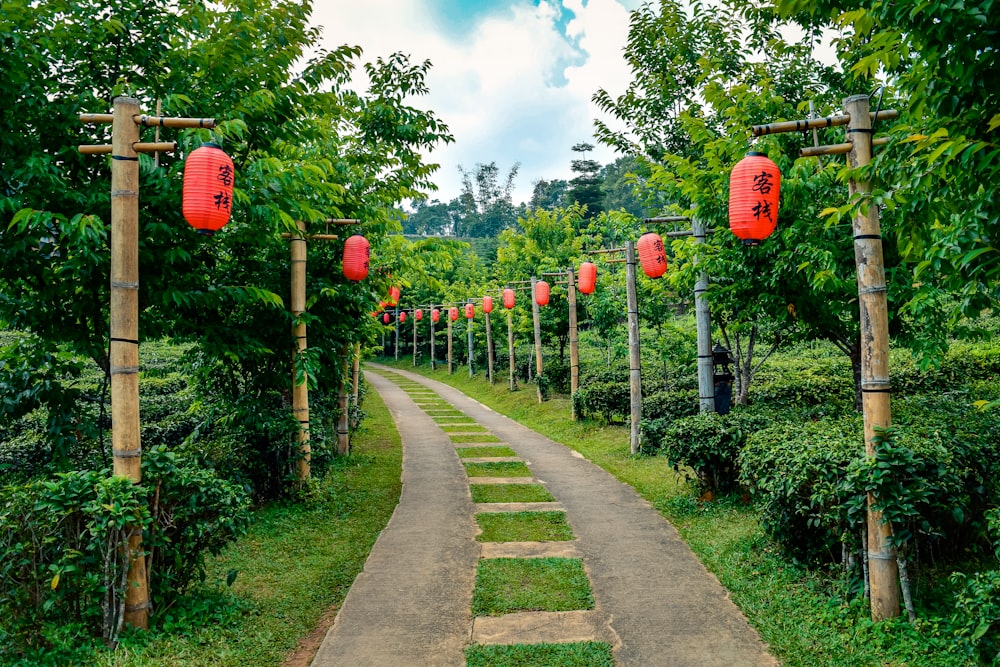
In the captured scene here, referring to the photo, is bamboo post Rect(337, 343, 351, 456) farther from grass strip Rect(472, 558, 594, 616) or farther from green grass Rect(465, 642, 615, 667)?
green grass Rect(465, 642, 615, 667)

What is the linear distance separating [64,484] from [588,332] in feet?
74.1

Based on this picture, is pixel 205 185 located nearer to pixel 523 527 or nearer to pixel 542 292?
pixel 523 527

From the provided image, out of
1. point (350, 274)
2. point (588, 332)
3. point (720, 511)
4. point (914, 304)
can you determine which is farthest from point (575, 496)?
point (588, 332)

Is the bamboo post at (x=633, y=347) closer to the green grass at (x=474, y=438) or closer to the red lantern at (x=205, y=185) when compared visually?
the green grass at (x=474, y=438)

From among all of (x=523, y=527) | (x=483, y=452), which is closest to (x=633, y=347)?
(x=483, y=452)

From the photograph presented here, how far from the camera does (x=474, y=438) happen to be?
48.4ft

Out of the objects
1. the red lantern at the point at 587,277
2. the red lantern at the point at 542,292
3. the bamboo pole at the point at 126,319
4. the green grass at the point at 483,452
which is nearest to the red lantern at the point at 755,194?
the bamboo pole at the point at 126,319

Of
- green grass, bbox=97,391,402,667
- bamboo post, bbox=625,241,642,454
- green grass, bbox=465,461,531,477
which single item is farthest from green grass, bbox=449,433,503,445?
green grass, bbox=97,391,402,667

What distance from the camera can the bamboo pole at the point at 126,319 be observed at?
14.6 feet

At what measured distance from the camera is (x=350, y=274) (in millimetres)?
8570

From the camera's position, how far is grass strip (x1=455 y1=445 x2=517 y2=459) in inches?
494

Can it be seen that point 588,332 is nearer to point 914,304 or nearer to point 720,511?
point 720,511

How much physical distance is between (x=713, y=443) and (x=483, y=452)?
235 inches

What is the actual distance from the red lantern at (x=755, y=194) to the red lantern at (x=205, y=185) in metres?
3.97
